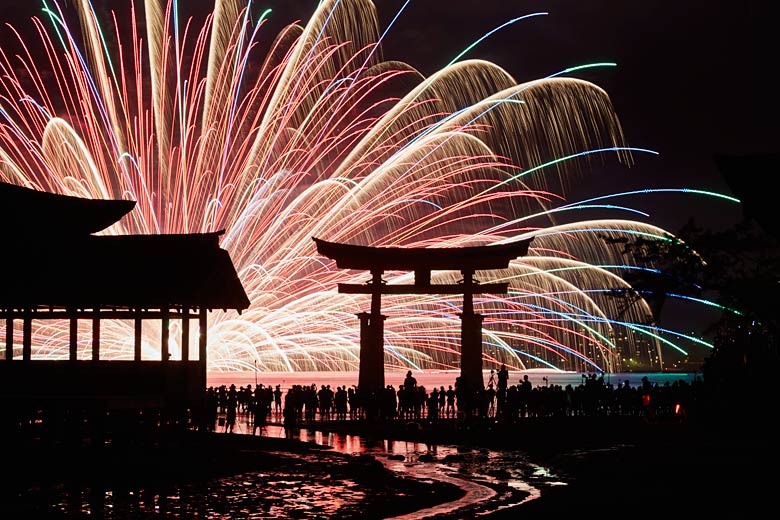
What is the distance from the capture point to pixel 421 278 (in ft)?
124

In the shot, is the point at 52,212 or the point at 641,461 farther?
the point at 52,212

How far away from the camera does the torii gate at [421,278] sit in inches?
1403

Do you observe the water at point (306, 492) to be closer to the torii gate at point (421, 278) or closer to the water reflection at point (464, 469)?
the water reflection at point (464, 469)

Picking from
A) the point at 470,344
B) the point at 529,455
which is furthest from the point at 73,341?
the point at 470,344

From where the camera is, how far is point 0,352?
78500 mm

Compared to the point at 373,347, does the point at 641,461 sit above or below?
below

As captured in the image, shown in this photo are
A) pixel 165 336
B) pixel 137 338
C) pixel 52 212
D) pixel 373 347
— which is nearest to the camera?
pixel 165 336

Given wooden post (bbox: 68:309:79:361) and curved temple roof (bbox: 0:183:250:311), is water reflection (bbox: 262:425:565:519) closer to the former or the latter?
curved temple roof (bbox: 0:183:250:311)

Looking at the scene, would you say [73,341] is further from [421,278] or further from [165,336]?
[421,278]

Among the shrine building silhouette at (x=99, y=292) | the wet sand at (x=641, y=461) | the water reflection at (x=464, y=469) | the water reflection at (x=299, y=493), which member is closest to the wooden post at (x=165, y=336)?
the shrine building silhouette at (x=99, y=292)

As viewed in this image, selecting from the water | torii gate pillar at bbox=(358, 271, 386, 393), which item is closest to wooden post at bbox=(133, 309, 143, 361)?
the water

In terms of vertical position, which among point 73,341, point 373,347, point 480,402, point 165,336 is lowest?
point 480,402

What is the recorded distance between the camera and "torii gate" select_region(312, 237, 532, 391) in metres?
35.6

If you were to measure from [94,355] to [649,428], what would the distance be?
15949 mm
